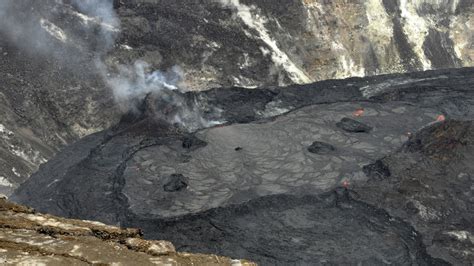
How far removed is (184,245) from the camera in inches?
363

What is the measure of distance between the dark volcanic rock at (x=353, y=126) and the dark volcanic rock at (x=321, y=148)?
109 centimetres

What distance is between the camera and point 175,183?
36.6 feet

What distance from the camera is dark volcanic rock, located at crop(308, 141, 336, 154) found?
40.3ft

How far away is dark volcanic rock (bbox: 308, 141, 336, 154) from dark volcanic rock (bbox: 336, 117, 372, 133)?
1.09m

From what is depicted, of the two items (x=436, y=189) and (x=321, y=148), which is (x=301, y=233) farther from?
(x=321, y=148)

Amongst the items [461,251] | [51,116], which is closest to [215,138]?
[51,116]

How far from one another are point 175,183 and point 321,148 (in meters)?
3.70

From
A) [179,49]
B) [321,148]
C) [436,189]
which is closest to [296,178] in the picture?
[321,148]

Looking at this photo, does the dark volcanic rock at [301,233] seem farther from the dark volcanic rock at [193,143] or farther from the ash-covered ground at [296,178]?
the dark volcanic rock at [193,143]

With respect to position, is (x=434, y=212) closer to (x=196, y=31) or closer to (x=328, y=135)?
(x=328, y=135)

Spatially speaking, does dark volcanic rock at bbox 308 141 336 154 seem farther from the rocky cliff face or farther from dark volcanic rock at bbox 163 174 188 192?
the rocky cliff face

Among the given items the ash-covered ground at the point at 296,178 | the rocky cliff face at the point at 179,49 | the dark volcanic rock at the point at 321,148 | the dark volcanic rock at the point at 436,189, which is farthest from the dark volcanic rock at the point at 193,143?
the dark volcanic rock at the point at 436,189

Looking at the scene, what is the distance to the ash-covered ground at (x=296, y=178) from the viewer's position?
359 inches

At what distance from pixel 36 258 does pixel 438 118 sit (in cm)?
1232
